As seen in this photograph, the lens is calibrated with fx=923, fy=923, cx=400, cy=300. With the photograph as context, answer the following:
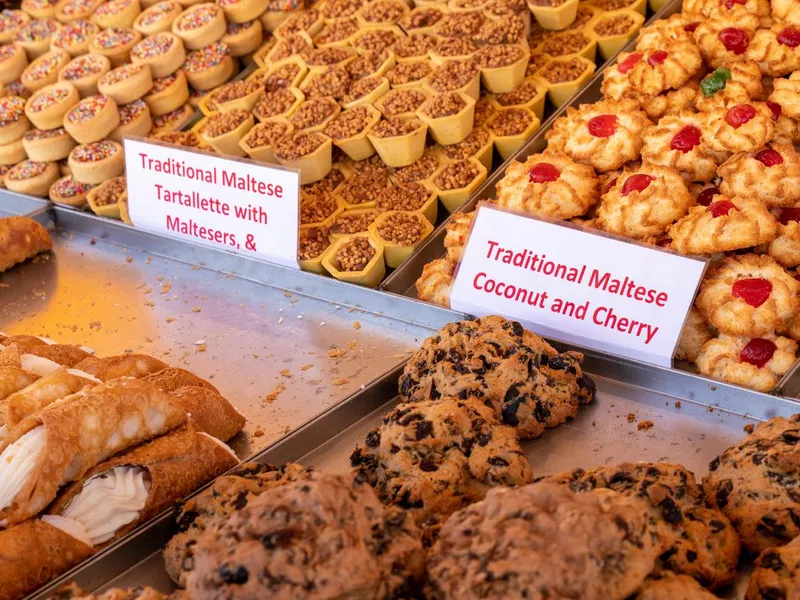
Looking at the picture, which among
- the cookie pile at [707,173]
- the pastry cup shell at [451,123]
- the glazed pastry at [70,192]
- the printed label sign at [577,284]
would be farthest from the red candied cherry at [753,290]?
the glazed pastry at [70,192]

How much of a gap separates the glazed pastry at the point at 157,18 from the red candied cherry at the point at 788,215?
2.97 m

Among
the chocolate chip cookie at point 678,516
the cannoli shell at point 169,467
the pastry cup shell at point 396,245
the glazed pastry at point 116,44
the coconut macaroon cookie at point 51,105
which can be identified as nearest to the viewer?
the chocolate chip cookie at point 678,516

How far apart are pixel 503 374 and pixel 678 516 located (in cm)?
68

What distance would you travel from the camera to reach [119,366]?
97.3 inches

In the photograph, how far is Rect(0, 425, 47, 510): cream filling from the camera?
6.16ft

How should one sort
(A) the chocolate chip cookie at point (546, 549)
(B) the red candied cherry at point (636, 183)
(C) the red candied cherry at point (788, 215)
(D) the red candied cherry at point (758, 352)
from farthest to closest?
1. (B) the red candied cherry at point (636, 183)
2. (C) the red candied cherry at point (788, 215)
3. (D) the red candied cherry at point (758, 352)
4. (A) the chocolate chip cookie at point (546, 549)

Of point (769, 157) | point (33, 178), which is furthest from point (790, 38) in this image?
point (33, 178)

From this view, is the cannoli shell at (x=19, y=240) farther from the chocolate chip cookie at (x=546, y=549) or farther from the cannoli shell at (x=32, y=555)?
the chocolate chip cookie at (x=546, y=549)

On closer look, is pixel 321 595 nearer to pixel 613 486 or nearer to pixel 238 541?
pixel 238 541

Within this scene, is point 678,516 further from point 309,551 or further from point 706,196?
point 706,196

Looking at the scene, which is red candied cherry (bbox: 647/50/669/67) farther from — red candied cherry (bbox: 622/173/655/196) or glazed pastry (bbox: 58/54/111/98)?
glazed pastry (bbox: 58/54/111/98)

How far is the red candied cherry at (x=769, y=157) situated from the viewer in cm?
260

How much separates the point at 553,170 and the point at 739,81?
652 mm

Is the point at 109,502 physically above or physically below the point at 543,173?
below
